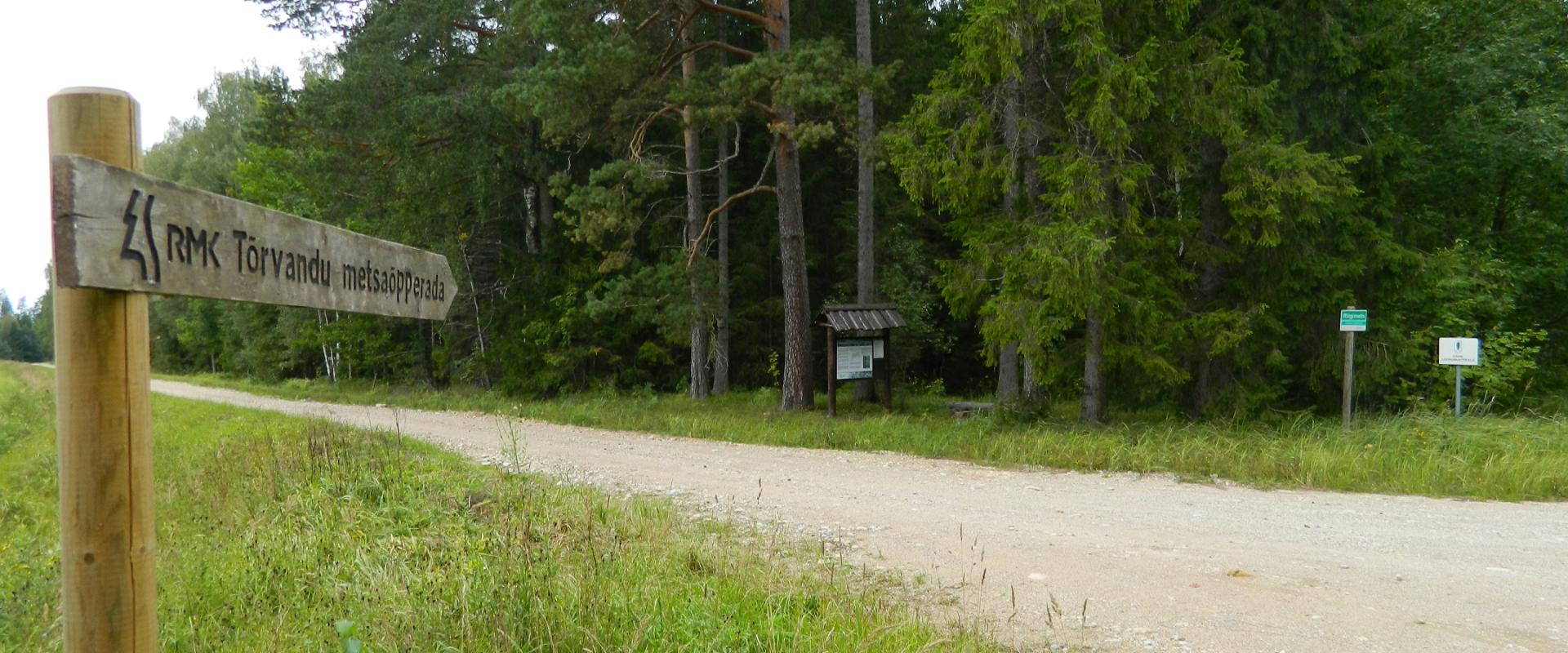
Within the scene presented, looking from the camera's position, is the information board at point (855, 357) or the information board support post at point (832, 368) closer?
the information board support post at point (832, 368)

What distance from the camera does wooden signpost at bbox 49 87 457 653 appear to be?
80.7 inches

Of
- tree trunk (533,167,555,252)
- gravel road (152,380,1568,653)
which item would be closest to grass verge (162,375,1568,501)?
gravel road (152,380,1568,653)

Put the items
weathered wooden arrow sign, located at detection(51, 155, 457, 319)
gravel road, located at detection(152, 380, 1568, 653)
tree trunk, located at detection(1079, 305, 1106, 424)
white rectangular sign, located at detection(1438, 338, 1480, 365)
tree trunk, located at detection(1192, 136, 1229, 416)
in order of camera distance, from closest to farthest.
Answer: weathered wooden arrow sign, located at detection(51, 155, 457, 319), gravel road, located at detection(152, 380, 1568, 653), white rectangular sign, located at detection(1438, 338, 1480, 365), tree trunk, located at detection(1079, 305, 1106, 424), tree trunk, located at detection(1192, 136, 1229, 416)

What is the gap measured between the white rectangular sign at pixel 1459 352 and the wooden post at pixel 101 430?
13.9m

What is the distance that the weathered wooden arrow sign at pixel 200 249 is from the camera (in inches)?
79.0

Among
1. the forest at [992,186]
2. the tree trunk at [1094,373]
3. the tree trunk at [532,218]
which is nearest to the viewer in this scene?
the forest at [992,186]

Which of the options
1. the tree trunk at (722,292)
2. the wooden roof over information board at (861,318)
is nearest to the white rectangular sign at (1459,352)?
the wooden roof over information board at (861,318)

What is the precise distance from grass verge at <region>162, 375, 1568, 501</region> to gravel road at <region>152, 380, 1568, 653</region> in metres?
0.57

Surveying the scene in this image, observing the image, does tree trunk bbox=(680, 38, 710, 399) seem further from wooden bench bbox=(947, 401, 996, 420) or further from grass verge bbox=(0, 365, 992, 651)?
grass verge bbox=(0, 365, 992, 651)

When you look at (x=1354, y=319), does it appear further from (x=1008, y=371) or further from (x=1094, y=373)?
(x=1008, y=371)

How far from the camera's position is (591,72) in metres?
16.4

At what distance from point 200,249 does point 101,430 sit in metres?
0.49

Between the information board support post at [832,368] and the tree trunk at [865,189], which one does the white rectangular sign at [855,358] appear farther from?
the tree trunk at [865,189]

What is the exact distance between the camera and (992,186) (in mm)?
13508
